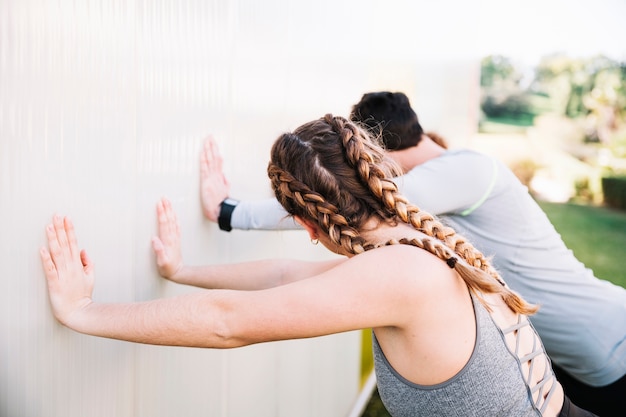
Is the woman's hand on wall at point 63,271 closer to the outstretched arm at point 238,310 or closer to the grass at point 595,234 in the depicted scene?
the outstretched arm at point 238,310

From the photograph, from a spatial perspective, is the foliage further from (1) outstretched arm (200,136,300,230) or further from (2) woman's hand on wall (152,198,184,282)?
(2) woman's hand on wall (152,198,184,282)

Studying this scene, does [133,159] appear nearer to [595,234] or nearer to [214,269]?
[214,269]

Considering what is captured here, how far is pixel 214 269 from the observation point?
2.16 metres

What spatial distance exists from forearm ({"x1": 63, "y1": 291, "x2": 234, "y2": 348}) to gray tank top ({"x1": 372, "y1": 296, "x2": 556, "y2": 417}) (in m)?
0.47

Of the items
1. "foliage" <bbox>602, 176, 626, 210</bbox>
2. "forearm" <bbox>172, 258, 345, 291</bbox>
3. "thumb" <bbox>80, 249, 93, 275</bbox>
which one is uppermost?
"thumb" <bbox>80, 249, 93, 275</bbox>

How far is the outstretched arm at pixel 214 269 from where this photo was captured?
202cm

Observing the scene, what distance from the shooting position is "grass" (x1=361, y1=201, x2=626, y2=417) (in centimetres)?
1151

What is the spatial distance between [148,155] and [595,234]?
13.3 metres

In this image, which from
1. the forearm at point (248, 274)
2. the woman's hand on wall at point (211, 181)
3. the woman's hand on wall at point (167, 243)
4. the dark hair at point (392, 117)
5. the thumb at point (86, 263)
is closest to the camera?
the thumb at point (86, 263)

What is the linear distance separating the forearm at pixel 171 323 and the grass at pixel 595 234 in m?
10.2

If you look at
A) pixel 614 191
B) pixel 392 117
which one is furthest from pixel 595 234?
pixel 392 117

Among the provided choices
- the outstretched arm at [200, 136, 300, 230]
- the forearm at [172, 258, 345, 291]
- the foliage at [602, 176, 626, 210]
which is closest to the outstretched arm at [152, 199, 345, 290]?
the forearm at [172, 258, 345, 291]

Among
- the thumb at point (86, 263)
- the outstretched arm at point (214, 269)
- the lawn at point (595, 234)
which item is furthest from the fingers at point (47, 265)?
the lawn at point (595, 234)

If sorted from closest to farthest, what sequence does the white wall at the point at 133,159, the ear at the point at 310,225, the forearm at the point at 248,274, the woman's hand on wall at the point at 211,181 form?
the white wall at the point at 133,159 < the ear at the point at 310,225 < the forearm at the point at 248,274 < the woman's hand on wall at the point at 211,181
